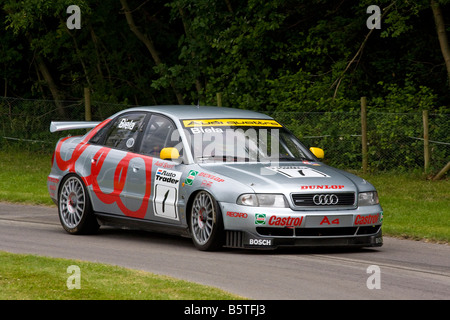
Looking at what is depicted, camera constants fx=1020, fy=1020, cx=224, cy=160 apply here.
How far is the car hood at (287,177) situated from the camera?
35.4ft

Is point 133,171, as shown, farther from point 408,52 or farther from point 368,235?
point 408,52

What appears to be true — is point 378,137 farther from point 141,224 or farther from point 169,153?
point 169,153

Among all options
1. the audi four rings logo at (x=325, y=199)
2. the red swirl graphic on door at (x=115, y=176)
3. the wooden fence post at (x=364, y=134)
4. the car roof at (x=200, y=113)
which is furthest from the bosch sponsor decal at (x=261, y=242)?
the wooden fence post at (x=364, y=134)

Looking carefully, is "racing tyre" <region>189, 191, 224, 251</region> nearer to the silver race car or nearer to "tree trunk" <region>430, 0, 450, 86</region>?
the silver race car

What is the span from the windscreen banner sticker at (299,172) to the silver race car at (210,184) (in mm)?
11

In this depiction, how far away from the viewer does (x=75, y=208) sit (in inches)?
510

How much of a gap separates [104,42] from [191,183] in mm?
22802

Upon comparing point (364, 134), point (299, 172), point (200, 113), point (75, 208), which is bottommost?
point (75, 208)

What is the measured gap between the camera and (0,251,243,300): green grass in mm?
8086

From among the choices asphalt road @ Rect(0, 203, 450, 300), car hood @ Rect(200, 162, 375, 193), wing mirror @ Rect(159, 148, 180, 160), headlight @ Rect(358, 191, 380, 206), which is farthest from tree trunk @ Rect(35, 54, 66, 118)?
headlight @ Rect(358, 191, 380, 206)

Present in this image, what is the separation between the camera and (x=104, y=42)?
110 ft

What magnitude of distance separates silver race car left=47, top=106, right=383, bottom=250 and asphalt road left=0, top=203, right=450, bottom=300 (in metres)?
0.25

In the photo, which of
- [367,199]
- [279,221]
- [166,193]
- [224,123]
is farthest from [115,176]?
[367,199]

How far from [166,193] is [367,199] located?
7.48 feet
